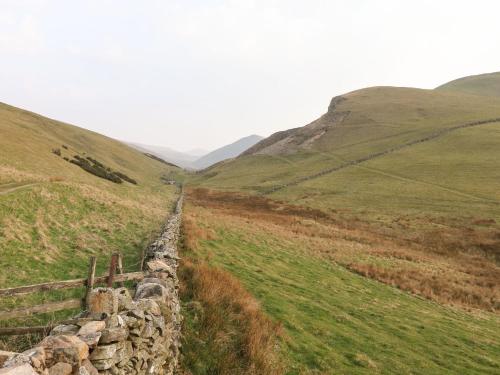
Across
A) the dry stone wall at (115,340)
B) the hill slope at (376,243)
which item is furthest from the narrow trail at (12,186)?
the dry stone wall at (115,340)

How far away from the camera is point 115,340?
7320 mm

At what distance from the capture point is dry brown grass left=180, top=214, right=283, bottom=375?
457 inches

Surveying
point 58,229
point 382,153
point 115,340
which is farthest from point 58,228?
point 382,153

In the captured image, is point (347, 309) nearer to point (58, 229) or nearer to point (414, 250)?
point (58, 229)

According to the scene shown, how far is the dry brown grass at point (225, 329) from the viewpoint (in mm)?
11617

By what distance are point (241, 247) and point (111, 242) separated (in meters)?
10.5

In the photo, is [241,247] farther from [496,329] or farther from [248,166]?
[248,166]

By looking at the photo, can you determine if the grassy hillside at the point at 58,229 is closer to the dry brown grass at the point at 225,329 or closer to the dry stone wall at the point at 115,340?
the dry brown grass at the point at 225,329

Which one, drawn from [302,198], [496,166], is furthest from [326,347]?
[496,166]

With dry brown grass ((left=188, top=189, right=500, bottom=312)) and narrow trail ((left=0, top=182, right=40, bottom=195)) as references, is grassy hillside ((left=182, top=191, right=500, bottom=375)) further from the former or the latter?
narrow trail ((left=0, top=182, right=40, bottom=195))

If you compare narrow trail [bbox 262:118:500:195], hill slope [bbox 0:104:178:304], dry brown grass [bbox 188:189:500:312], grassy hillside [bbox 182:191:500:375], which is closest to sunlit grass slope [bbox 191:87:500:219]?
narrow trail [bbox 262:118:500:195]

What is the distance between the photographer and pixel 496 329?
78.6 feet

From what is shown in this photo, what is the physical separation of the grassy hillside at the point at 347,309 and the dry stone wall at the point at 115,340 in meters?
1.81

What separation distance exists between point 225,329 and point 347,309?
11.3 m
